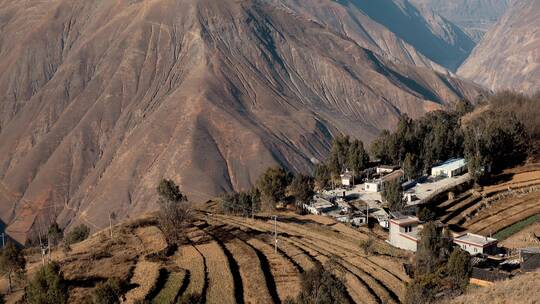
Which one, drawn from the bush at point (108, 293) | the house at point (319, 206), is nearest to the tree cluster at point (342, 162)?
the house at point (319, 206)

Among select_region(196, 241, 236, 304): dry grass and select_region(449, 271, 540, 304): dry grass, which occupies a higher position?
select_region(449, 271, 540, 304): dry grass

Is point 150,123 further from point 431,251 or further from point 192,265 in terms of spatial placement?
point 431,251

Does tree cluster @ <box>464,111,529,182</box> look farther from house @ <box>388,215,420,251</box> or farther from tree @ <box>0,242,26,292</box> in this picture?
tree @ <box>0,242,26,292</box>

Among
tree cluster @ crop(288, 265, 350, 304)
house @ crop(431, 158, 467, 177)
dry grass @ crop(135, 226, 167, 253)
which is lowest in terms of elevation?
tree cluster @ crop(288, 265, 350, 304)

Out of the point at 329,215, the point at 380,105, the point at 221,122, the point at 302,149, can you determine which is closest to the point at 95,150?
the point at 221,122

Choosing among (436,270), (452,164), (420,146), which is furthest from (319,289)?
(420,146)

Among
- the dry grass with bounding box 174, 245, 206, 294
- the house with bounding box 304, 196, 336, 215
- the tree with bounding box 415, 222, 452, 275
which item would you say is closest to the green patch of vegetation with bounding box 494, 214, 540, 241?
A: the tree with bounding box 415, 222, 452, 275

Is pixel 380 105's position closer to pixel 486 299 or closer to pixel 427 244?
pixel 427 244
